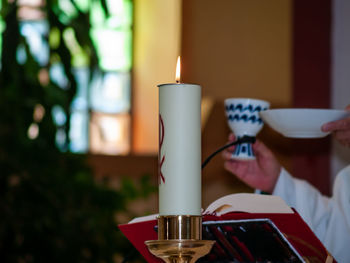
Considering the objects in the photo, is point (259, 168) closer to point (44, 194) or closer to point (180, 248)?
point (180, 248)

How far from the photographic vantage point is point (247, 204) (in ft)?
2.35

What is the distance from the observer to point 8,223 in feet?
6.54

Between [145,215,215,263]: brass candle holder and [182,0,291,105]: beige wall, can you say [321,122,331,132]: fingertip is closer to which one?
[145,215,215,263]: brass candle holder

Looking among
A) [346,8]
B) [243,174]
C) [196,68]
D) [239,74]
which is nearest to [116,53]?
[196,68]

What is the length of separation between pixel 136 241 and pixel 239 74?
225 cm

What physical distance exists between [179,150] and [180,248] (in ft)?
0.29

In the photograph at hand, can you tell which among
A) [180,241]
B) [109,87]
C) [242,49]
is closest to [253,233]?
[180,241]

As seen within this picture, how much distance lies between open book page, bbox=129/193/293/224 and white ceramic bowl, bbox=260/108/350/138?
→ 0.28m

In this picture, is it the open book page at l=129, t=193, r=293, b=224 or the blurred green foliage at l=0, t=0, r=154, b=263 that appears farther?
the blurred green foliage at l=0, t=0, r=154, b=263

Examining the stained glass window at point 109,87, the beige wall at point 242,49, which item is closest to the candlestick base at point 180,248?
the beige wall at point 242,49

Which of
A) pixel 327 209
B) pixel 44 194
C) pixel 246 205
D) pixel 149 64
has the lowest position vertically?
pixel 44 194

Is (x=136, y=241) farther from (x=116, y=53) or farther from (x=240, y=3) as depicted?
(x=116, y=53)

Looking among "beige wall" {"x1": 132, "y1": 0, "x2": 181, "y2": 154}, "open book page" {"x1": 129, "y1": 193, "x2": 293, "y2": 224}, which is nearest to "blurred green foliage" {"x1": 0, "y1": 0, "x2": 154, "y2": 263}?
"open book page" {"x1": 129, "y1": 193, "x2": 293, "y2": 224}

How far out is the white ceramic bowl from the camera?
956mm
